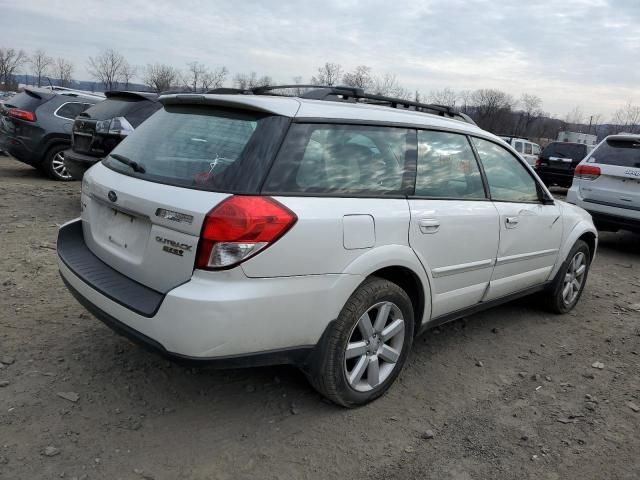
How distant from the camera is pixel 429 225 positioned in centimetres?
307

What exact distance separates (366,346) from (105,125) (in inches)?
222

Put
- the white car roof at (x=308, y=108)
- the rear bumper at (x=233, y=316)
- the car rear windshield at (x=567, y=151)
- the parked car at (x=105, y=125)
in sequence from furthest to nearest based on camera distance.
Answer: the car rear windshield at (x=567, y=151)
the parked car at (x=105, y=125)
the white car roof at (x=308, y=108)
the rear bumper at (x=233, y=316)

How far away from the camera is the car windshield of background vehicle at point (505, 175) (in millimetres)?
3754

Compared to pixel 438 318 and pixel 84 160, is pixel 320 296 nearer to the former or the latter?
pixel 438 318

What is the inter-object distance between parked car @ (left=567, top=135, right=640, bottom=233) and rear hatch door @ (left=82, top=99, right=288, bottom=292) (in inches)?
248

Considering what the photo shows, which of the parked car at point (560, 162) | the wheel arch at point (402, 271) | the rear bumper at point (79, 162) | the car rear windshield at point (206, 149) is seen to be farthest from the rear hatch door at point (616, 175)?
the parked car at point (560, 162)

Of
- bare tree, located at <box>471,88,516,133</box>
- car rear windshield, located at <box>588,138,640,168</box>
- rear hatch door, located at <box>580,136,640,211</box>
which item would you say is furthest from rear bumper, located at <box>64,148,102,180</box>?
bare tree, located at <box>471,88,516,133</box>

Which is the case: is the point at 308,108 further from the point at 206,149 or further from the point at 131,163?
the point at 131,163

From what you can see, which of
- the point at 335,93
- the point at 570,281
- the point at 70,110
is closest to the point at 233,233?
the point at 335,93

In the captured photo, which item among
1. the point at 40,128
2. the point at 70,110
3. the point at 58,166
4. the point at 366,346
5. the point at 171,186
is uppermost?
the point at 70,110

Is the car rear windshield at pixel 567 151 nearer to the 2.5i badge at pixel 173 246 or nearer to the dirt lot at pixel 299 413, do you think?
the dirt lot at pixel 299 413

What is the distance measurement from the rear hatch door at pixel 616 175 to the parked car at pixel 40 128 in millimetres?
8762

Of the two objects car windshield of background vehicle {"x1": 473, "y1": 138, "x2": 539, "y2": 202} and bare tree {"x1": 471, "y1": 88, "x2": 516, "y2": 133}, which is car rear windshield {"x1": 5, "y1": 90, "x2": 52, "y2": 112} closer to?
car windshield of background vehicle {"x1": 473, "y1": 138, "x2": 539, "y2": 202}

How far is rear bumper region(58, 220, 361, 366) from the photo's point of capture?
2.28 m
